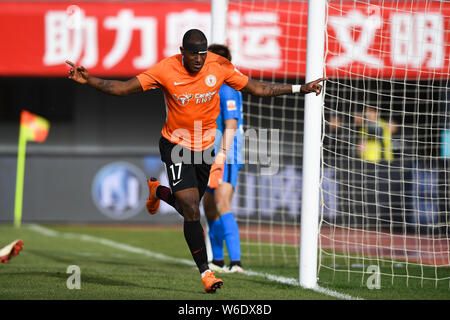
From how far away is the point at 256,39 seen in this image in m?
15.5

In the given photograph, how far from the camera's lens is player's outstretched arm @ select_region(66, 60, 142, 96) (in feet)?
19.6

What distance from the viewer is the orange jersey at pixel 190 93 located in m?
6.46

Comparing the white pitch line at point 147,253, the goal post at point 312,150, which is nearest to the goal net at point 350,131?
the white pitch line at point 147,253

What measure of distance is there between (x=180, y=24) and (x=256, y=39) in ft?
5.29

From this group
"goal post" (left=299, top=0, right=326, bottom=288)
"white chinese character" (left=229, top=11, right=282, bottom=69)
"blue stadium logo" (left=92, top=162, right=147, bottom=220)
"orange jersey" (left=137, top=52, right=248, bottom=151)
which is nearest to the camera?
"orange jersey" (left=137, top=52, right=248, bottom=151)

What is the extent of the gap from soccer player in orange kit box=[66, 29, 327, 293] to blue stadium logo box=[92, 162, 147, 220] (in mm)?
9976

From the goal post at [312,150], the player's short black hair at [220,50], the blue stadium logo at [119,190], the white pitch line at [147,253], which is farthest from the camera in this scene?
the blue stadium logo at [119,190]

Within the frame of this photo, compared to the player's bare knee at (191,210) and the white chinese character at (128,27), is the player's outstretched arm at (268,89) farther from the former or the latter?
the white chinese character at (128,27)

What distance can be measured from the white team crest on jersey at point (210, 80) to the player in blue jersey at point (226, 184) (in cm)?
163

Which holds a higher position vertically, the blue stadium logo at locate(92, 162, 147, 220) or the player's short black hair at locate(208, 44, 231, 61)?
the player's short black hair at locate(208, 44, 231, 61)

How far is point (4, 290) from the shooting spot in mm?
6344

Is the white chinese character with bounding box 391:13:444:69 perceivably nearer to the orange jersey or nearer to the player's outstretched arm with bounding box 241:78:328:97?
the player's outstretched arm with bounding box 241:78:328:97

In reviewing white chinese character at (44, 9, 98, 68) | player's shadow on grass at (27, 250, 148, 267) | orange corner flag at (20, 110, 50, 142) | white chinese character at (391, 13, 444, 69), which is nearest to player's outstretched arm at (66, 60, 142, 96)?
player's shadow on grass at (27, 250, 148, 267)
